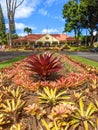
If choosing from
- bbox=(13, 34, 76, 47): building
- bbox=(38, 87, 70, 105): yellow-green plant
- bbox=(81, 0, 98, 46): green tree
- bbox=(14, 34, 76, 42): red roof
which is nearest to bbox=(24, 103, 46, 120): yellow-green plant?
bbox=(38, 87, 70, 105): yellow-green plant

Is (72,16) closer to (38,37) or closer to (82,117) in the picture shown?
(38,37)

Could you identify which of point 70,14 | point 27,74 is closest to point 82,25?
point 70,14

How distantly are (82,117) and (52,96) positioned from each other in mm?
846

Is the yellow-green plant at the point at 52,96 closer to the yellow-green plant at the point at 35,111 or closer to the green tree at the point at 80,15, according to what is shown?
the yellow-green plant at the point at 35,111

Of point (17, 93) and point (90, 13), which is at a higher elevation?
point (90, 13)

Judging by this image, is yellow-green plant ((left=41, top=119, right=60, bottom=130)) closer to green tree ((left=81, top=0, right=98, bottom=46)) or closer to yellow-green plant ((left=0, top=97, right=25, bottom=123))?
yellow-green plant ((left=0, top=97, right=25, bottom=123))

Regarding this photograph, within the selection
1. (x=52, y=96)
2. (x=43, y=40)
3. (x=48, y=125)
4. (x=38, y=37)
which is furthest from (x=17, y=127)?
(x=38, y=37)

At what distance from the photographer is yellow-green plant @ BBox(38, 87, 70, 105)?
5422mm

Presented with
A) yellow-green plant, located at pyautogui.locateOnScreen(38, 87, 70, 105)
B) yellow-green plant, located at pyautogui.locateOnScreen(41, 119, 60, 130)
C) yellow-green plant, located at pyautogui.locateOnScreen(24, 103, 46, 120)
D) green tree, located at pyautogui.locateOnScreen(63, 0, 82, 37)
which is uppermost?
green tree, located at pyautogui.locateOnScreen(63, 0, 82, 37)

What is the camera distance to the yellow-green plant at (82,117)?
4.76 metres

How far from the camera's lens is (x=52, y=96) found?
5.52 meters

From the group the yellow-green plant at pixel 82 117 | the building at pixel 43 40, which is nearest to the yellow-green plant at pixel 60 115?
the yellow-green plant at pixel 82 117

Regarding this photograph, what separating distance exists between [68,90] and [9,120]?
1581 mm

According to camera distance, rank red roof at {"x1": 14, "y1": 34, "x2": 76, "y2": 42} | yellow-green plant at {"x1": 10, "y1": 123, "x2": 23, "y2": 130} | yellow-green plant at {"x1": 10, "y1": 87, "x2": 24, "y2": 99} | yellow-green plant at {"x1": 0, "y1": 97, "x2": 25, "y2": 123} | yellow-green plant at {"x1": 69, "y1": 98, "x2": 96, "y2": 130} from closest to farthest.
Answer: yellow-green plant at {"x1": 10, "y1": 123, "x2": 23, "y2": 130}
yellow-green plant at {"x1": 69, "y1": 98, "x2": 96, "y2": 130}
yellow-green plant at {"x1": 0, "y1": 97, "x2": 25, "y2": 123}
yellow-green plant at {"x1": 10, "y1": 87, "x2": 24, "y2": 99}
red roof at {"x1": 14, "y1": 34, "x2": 76, "y2": 42}
